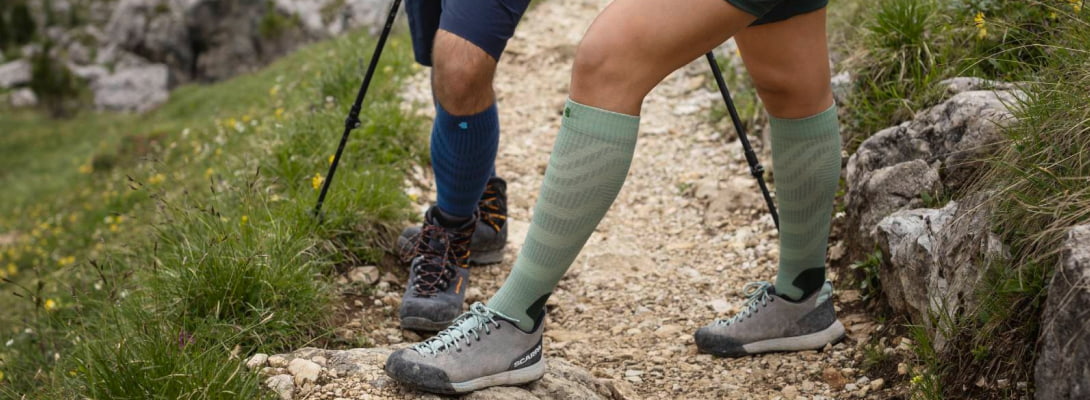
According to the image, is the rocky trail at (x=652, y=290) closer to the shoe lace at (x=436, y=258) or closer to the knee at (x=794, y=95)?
the shoe lace at (x=436, y=258)

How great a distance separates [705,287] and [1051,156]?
191 centimetres

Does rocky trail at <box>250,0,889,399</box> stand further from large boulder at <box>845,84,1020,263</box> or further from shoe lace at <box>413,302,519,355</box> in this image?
large boulder at <box>845,84,1020,263</box>

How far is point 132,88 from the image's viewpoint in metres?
46.0

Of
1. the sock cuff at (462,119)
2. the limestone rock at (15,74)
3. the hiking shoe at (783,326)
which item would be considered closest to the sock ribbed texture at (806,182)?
the hiking shoe at (783,326)

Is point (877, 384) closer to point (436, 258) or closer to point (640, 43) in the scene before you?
point (640, 43)

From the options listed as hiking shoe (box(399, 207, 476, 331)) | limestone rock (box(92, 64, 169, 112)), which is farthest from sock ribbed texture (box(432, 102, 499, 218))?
limestone rock (box(92, 64, 169, 112))

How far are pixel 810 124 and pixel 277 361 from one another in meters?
1.87

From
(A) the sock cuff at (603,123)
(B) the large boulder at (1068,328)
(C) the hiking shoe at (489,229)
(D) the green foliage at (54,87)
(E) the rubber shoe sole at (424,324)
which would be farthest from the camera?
(D) the green foliage at (54,87)

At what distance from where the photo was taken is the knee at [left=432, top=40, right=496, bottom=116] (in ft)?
9.86

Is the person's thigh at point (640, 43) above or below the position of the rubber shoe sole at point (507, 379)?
above

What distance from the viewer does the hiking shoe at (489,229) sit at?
163 inches

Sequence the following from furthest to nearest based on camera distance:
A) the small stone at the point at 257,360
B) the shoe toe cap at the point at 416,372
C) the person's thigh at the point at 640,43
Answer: the small stone at the point at 257,360, the shoe toe cap at the point at 416,372, the person's thigh at the point at 640,43

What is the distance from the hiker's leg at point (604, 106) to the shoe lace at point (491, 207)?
1.69 meters

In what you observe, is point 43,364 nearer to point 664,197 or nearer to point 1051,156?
point 664,197
